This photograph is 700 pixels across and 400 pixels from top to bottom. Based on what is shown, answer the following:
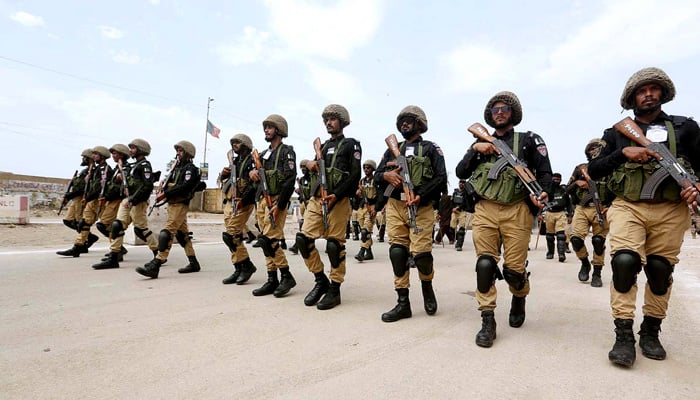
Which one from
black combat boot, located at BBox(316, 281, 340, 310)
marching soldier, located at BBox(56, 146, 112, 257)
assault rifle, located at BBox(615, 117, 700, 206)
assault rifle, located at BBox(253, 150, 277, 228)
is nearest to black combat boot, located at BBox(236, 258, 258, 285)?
assault rifle, located at BBox(253, 150, 277, 228)

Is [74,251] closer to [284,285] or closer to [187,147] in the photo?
[187,147]

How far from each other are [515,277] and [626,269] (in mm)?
792

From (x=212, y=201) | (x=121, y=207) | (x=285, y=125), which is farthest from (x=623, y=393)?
(x=212, y=201)

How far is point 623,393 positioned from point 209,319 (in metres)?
3.02

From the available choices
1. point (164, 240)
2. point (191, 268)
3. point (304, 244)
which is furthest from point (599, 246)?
point (164, 240)

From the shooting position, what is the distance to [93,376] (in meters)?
2.24

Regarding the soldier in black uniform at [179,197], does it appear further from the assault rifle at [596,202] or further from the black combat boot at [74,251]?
the assault rifle at [596,202]

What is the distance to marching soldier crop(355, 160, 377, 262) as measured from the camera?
8188 millimetres

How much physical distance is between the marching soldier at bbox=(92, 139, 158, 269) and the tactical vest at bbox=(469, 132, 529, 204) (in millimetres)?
5169

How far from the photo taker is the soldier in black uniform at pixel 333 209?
161 inches

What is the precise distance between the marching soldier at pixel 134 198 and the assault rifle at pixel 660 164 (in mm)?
6214

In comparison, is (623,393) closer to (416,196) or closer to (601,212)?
(416,196)

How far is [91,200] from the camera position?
23.3 ft

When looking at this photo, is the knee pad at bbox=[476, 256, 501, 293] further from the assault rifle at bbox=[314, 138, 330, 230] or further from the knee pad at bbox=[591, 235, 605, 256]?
the knee pad at bbox=[591, 235, 605, 256]
